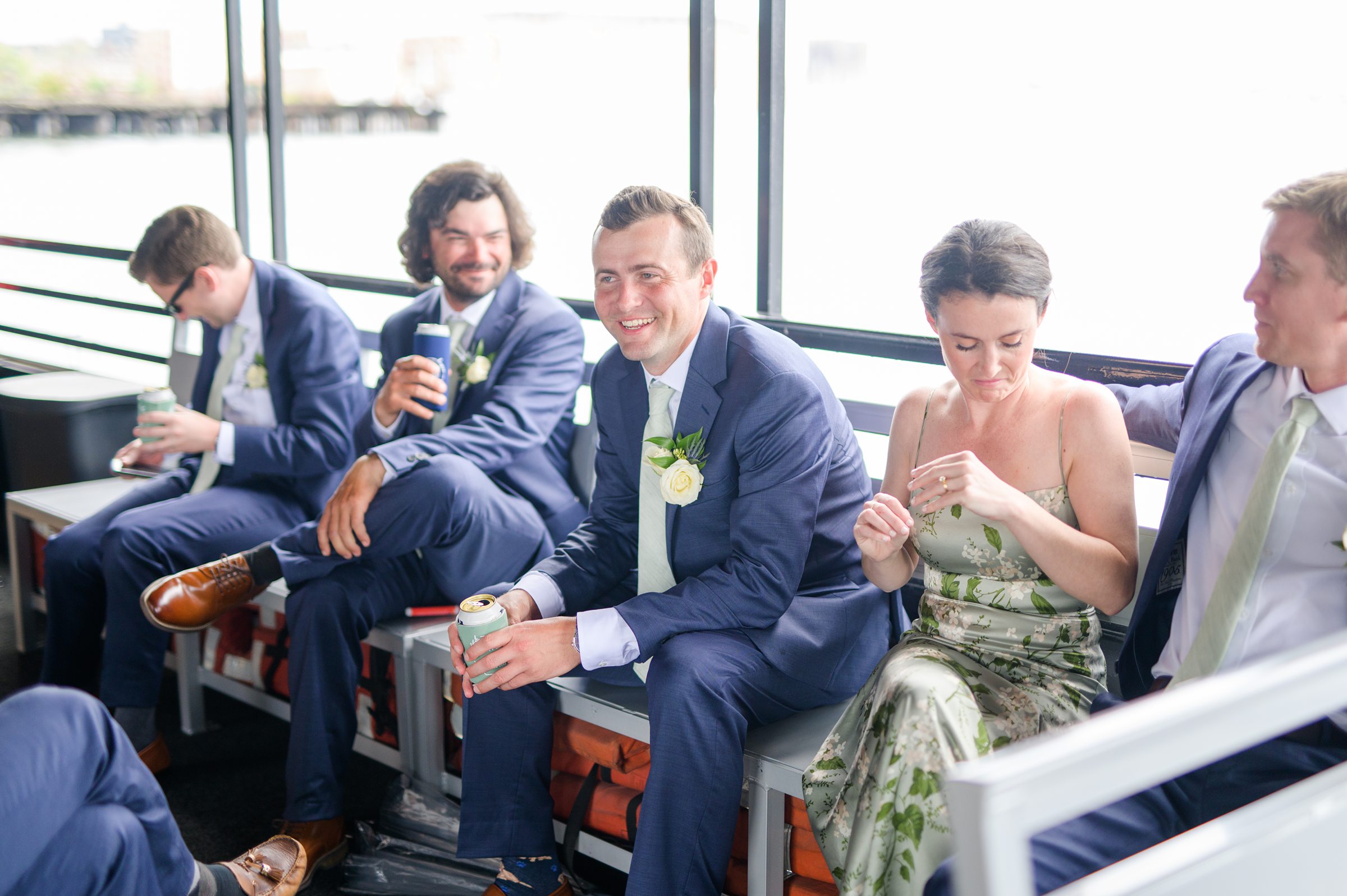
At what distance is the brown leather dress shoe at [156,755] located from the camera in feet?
8.79

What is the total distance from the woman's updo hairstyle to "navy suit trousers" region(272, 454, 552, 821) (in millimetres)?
1156

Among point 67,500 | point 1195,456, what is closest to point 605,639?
point 1195,456

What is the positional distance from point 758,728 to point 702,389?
1.94ft

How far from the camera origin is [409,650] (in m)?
2.43

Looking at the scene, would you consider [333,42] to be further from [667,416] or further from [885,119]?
[667,416]

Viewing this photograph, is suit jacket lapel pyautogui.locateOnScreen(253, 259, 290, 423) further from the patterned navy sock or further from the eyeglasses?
the patterned navy sock

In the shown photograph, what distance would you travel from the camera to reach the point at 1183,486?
1662mm

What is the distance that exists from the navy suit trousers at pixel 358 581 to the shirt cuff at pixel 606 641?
623 millimetres

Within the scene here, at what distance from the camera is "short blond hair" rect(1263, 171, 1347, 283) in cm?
144

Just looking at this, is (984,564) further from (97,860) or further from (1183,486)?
(97,860)

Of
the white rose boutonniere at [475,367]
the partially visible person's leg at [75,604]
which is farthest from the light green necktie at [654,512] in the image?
the partially visible person's leg at [75,604]

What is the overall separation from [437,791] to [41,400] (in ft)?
7.26

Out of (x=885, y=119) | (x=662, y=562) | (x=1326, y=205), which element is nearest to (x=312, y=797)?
(x=662, y=562)

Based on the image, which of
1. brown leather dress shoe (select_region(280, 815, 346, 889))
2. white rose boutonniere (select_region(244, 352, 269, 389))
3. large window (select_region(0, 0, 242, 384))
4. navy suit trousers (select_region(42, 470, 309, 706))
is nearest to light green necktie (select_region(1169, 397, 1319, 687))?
brown leather dress shoe (select_region(280, 815, 346, 889))
